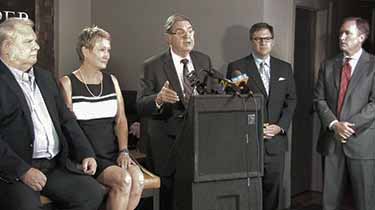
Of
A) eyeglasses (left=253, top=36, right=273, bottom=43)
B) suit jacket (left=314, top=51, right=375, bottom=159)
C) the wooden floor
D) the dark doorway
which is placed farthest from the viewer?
the dark doorway

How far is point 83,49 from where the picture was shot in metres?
3.37

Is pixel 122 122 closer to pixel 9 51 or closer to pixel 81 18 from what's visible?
pixel 9 51

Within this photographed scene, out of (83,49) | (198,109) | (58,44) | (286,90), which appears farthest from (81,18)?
(198,109)

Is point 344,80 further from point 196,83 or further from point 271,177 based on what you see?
point 196,83

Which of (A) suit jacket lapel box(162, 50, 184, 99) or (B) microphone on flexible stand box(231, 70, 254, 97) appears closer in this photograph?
(B) microphone on flexible stand box(231, 70, 254, 97)

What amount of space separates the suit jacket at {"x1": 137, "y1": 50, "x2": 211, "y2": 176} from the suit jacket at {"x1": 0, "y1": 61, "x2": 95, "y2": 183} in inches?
17.9

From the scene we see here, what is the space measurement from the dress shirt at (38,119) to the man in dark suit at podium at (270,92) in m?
1.38

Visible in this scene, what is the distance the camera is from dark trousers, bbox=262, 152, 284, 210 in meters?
3.81

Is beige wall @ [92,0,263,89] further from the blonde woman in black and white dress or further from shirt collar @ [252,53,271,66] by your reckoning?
the blonde woman in black and white dress

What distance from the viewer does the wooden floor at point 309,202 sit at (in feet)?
15.6

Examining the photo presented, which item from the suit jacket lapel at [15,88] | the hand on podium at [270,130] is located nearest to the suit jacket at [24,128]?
the suit jacket lapel at [15,88]

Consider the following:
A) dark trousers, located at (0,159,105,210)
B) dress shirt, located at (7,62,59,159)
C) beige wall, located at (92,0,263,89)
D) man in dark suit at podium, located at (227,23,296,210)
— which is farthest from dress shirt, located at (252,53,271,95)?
dress shirt, located at (7,62,59,159)

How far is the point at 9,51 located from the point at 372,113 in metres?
2.32

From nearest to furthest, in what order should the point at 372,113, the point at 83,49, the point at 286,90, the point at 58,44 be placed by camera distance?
1. the point at 83,49
2. the point at 372,113
3. the point at 286,90
4. the point at 58,44
